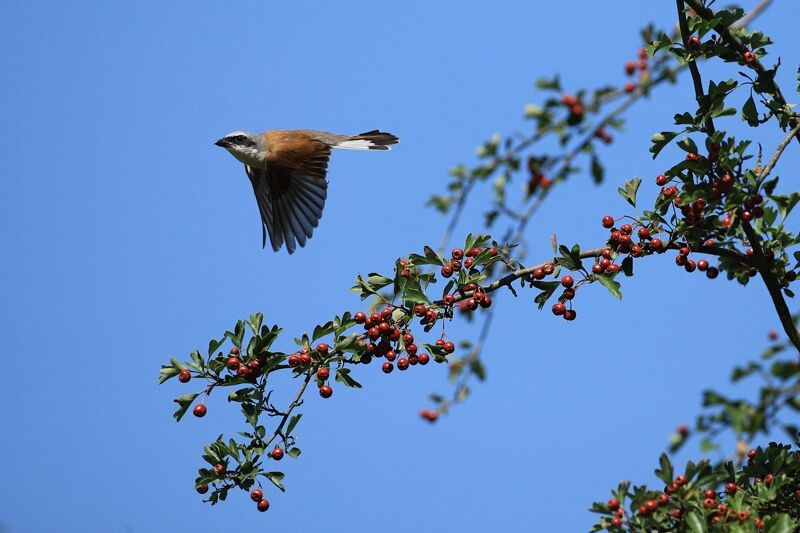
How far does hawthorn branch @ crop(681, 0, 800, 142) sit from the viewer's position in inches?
174

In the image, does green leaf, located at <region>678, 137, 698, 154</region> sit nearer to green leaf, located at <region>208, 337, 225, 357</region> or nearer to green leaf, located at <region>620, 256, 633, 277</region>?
green leaf, located at <region>620, 256, 633, 277</region>

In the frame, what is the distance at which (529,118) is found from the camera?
530cm

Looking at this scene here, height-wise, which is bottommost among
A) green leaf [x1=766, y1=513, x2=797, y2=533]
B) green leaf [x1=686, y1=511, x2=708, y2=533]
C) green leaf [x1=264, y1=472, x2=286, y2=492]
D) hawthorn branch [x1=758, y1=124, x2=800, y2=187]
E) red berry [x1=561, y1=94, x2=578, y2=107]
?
green leaf [x1=766, y1=513, x2=797, y2=533]

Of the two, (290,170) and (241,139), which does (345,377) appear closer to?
(290,170)

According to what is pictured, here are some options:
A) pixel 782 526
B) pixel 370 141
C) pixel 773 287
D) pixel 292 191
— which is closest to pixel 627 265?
pixel 773 287

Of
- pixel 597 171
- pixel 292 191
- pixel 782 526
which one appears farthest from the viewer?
pixel 292 191

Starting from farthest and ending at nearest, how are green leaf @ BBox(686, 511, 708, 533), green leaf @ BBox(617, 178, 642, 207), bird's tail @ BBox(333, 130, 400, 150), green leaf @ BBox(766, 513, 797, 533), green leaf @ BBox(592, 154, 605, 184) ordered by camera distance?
1. bird's tail @ BBox(333, 130, 400, 150)
2. green leaf @ BBox(592, 154, 605, 184)
3. green leaf @ BBox(617, 178, 642, 207)
4. green leaf @ BBox(686, 511, 708, 533)
5. green leaf @ BBox(766, 513, 797, 533)

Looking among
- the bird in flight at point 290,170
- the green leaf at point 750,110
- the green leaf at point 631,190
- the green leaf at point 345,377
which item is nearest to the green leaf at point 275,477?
the green leaf at point 345,377

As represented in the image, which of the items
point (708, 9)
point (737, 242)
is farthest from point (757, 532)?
point (708, 9)

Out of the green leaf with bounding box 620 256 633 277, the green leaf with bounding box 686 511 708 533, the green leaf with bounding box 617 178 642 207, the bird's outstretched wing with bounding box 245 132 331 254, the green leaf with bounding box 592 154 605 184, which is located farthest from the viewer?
the bird's outstretched wing with bounding box 245 132 331 254

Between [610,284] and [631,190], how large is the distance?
55cm

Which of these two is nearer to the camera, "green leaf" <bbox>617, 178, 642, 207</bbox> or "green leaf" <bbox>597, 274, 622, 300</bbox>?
"green leaf" <bbox>597, 274, 622, 300</bbox>

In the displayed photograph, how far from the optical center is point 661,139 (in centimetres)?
451

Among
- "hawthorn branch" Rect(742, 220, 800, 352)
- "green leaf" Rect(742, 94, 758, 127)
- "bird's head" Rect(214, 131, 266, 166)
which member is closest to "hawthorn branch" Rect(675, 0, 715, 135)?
"green leaf" Rect(742, 94, 758, 127)
